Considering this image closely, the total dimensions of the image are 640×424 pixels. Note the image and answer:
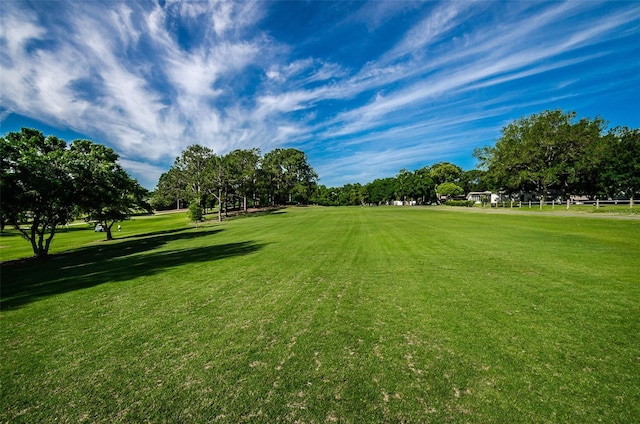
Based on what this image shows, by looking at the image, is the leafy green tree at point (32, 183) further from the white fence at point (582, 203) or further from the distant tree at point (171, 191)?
the distant tree at point (171, 191)

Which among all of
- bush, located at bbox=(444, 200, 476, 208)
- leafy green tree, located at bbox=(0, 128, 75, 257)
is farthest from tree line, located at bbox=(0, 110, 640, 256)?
bush, located at bbox=(444, 200, 476, 208)

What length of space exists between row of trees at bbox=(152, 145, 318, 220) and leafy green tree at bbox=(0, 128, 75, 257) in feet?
70.3

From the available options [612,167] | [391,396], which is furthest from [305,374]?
[612,167]

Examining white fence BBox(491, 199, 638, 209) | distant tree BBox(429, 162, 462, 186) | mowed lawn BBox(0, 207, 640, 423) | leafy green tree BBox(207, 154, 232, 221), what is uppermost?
distant tree BBox(429, 162, 462, 186)

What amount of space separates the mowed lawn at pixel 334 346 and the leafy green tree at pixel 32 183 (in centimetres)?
682

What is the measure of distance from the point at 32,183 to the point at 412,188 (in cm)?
10308

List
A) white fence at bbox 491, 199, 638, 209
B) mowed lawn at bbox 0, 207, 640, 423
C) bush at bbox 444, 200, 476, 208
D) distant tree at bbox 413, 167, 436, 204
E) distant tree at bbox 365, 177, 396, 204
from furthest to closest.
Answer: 1. distant tree at bbox 365, 177, 396, 204
2. distant tree at bbox 413, 167, 436, 204
3. bush at bbox 444, 200, 476, 208
4. white fence at bbox 491, 199, 638, 209
5. mowed lawn at bbox 0, 207, 640, 423

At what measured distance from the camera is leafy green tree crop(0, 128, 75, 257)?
12.8 metres

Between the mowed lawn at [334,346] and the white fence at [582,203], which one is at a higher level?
the white fence at [582,203]

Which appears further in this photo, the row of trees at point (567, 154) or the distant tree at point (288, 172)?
the distant tree at point (288, 172)

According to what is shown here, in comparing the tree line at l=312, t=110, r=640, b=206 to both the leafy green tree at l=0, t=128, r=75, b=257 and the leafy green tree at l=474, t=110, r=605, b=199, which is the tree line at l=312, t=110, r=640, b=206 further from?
the leafy green tree at l=0, t=128, r=75, b=257

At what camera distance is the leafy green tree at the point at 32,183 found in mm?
12820

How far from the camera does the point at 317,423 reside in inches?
114

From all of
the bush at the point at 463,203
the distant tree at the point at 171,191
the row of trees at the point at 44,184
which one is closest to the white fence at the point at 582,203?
the bush at the point at 463,203
